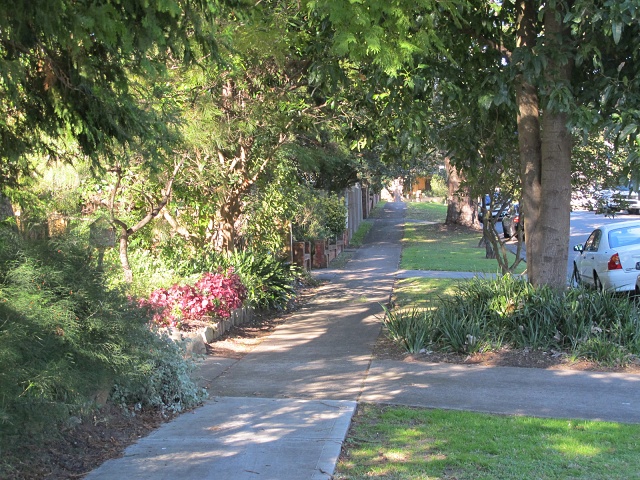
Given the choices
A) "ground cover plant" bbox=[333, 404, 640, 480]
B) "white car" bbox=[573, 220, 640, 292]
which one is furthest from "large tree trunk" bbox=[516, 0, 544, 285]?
"ground cover plant" bbox=[333, 404, 640, 480]

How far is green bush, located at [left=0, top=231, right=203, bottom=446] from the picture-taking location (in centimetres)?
438

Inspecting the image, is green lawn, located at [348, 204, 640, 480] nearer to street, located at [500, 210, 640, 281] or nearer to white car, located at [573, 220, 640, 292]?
white car, located at [573, 220, 640, 292]

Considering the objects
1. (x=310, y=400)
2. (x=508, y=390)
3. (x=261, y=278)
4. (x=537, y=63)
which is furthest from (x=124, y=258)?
(x=537, y=63)

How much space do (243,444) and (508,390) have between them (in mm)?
Result: 3077

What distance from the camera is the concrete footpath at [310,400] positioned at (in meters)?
5.17

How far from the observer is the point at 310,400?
6.88 meters

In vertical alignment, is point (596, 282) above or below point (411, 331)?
below

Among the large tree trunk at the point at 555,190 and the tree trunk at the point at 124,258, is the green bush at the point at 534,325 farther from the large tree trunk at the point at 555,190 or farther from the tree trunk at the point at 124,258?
the tree trunk at the point at 124,258

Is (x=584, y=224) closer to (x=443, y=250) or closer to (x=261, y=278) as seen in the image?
(x=443, y=250)

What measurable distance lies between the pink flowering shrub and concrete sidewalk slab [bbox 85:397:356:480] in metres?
3.01

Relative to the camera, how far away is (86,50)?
561 centimetres

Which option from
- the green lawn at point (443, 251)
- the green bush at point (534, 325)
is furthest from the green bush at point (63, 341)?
the green lawn at point (443, 251)

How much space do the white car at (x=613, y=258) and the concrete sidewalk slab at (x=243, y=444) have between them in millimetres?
7628

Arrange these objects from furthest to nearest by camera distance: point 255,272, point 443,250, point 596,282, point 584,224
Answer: point 584,224, point 443,250, point 596,282, point 255,272
